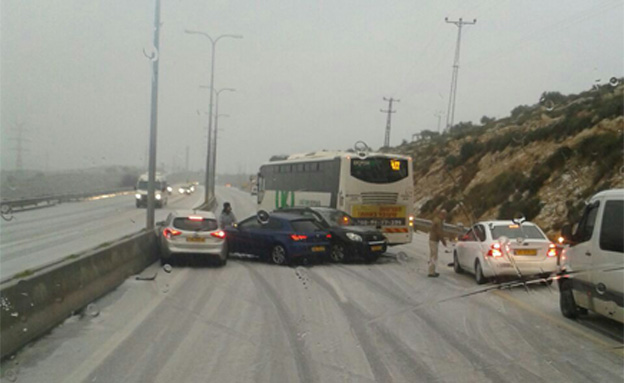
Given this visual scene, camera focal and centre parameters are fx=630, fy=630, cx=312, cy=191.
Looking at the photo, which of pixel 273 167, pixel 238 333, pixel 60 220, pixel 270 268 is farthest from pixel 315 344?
pixel 60 220

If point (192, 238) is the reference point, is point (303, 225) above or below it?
above

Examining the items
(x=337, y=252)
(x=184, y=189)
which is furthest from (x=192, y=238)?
(x=184, y=189)

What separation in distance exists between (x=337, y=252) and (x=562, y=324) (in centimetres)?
918

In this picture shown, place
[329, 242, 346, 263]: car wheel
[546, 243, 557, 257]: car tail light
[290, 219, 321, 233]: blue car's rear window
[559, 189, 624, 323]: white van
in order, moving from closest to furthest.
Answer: [559, 189, 624, 323]: white van < [546, 243, 557, 257]: car tail light < [290, 219, 321, 233]: blue car's rear window < [329, 242, 346, 263]: car wheel

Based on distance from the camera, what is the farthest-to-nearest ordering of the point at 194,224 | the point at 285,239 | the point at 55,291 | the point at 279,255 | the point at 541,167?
the point at 541,167
the point at 279,255
the point at 285,239
the point at 194,224
the point at 55,291

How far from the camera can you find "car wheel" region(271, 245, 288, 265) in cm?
1700

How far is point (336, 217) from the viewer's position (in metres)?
18.8

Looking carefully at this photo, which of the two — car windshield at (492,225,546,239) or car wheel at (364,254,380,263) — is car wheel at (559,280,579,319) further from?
car wheel at (364,254,380,263)

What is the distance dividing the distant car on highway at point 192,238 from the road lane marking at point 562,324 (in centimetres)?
736

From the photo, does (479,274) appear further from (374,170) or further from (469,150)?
(469,150)

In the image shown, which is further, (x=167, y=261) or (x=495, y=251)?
(x=167, y=261)

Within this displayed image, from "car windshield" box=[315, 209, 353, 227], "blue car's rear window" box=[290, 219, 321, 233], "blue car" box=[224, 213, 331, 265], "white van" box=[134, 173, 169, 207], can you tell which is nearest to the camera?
"blue car" box=[224, 213, 331, 265]

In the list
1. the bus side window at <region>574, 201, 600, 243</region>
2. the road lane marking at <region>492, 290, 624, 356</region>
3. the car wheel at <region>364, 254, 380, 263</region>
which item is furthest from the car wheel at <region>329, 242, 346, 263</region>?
the bus side window at <region>574, 201, 600, 243</region>

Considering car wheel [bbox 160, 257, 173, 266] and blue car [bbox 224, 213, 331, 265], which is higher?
blue car [bbox 224, 213, 331, 265]
